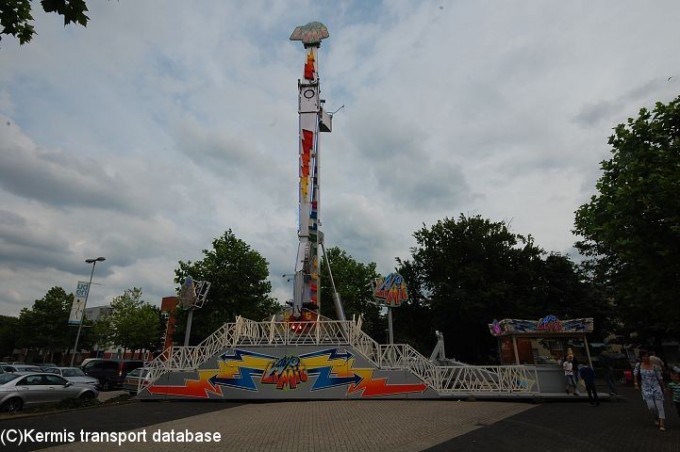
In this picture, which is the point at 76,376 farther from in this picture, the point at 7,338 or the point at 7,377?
the point at 7,338

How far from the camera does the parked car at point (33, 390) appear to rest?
45.5 feet

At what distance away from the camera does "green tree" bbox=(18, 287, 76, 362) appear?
44.6 m

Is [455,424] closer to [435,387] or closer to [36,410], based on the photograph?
[435,387]

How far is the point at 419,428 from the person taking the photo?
998cm

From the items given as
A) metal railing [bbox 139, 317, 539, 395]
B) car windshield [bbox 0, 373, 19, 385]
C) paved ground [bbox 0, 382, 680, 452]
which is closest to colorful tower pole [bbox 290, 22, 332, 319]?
metal railing [bbox 139, 317, 539, 395]

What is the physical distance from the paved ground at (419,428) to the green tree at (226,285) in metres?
16.5

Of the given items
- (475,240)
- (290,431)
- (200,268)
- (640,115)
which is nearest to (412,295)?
(475,240)

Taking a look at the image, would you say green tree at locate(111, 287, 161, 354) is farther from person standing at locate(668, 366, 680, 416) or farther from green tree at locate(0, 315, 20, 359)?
person standing at locate(668, 366, 680, 416)

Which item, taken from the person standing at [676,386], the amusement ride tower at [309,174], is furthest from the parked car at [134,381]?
the person standing at [676,386]

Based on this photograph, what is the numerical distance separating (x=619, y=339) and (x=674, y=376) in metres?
30.0

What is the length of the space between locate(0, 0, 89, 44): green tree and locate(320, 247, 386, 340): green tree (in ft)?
116

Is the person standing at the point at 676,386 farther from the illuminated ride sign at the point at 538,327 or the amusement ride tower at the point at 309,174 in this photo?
the amusement ride tower at the point at 309,174

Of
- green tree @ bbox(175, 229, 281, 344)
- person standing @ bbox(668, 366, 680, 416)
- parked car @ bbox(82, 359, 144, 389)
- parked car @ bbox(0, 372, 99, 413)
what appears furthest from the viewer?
green tree @ bbox(175, 229, 281, 344)

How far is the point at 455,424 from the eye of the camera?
10586 mm
